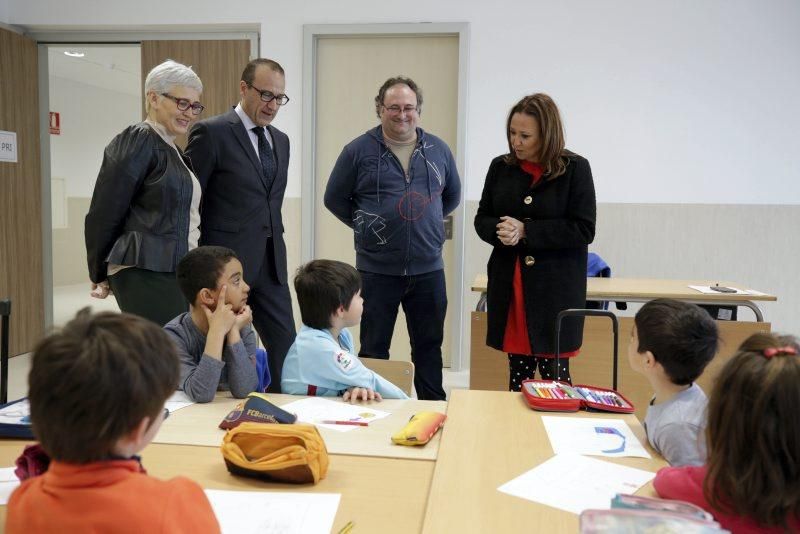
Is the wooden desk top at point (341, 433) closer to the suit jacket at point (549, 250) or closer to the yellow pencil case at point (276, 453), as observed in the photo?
the yellow pencil case at point (276, 453)

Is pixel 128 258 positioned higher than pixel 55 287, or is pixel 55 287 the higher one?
pixel 128 258

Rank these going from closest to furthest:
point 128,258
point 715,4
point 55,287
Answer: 1. point 128,258
2. point 715,4
3. point 55,287

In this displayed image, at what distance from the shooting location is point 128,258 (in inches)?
86.4

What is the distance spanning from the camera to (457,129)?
4391 mm

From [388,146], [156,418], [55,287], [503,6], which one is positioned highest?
[503,6]

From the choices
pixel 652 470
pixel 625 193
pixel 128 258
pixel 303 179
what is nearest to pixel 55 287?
pixel 303 179

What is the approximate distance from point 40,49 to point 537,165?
3941 millimetres

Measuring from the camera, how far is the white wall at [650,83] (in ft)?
13.8

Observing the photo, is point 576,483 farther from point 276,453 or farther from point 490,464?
point 276,453

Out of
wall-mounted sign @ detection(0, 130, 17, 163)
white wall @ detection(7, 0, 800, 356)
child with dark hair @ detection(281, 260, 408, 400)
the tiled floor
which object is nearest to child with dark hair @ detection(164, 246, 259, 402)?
child with dark hair @ detection(281, 260, 408, 400)

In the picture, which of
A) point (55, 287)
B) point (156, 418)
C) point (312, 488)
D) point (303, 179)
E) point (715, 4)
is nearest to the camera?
point (156, 418)

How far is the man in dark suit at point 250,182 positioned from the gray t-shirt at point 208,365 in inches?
25.9

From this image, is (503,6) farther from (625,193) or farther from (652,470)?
(652,470)

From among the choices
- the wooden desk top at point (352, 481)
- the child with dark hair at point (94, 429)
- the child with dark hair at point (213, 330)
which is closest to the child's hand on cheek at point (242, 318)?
the child with dark hair at point (213, 330)
